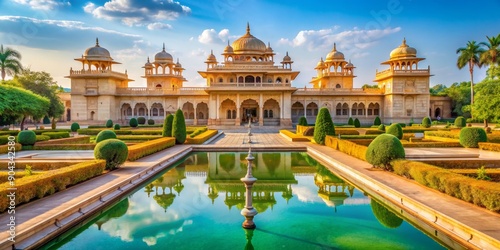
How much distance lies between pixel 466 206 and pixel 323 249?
305cm

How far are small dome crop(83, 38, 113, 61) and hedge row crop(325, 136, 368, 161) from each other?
29.0 metres

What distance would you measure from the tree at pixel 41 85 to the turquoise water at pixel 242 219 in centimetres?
2655

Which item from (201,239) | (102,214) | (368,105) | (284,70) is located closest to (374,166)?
(201,239)

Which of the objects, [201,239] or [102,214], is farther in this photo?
[102,214]

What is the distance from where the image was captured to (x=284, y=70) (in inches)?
1403

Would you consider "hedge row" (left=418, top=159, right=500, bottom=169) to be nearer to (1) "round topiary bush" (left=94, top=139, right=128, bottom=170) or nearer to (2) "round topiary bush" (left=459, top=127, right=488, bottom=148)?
(2) "round topiary bush" (left=459, top=127, right=488, bottom=148)

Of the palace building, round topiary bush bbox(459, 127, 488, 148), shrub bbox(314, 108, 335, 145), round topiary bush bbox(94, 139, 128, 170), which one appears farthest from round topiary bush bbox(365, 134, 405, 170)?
the palace building

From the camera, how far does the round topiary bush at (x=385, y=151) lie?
10023mm

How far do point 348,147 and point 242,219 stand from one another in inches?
331

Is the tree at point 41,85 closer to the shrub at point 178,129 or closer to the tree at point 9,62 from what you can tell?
the tree at point 9,62

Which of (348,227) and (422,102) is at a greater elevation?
(422,102)

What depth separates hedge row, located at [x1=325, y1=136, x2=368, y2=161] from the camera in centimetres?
1237

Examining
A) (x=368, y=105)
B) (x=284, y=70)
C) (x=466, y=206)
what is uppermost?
(x=284, y=70)

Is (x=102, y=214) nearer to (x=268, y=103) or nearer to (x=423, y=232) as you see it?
(x=423, y=232)
